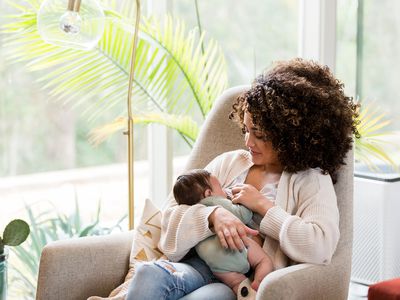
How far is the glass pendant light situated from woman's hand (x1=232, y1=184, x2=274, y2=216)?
2.24 feet

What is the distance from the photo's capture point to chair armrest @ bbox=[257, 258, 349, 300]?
6.53ft

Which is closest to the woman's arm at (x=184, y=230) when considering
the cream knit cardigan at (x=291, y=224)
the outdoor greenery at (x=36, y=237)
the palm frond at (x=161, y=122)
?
the cream knit cardigan at (x=291, y=224)

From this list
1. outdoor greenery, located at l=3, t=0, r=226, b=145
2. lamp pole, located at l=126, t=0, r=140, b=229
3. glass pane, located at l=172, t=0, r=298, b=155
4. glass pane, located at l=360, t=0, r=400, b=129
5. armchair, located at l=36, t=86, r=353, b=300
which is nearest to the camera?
armchair, located at l=36, t=86, r=353, b=300

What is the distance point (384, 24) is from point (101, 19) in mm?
1858

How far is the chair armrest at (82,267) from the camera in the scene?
7.45ft

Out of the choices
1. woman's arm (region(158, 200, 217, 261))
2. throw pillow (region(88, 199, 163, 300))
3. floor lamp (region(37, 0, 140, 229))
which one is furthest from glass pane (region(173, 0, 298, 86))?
woman's arm (region(158, 200, 217, 261))

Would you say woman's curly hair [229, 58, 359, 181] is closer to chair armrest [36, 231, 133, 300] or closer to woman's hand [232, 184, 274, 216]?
woman's hand [232, 184, 274, 216]

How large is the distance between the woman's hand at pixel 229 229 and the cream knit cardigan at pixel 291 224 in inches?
1.0

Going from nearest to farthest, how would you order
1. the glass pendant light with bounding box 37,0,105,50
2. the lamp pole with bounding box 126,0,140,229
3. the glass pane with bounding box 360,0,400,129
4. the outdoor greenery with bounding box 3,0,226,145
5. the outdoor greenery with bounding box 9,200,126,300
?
the glass pendant light with bounding box 37,0,105,50, the lamp pole with bounding box 126,0,140,229, the outdoor greenery with bounding box 3,0,226,145, the outdoor greenery with bounding box 9,200,126,300, the glass pane with bounding box 360,0,400,129

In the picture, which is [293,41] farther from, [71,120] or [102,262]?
[102,262]

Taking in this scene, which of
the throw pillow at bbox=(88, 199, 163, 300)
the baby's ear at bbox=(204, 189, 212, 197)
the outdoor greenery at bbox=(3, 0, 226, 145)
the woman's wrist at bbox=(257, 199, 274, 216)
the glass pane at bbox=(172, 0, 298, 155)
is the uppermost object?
the glass pane at bbox=(172, 0, 298, 155)

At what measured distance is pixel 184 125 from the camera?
3.12 metres

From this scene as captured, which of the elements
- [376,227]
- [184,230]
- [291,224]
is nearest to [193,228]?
[184,230]

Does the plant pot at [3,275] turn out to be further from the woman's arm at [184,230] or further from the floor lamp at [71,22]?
the floor lamp at [71,22]
